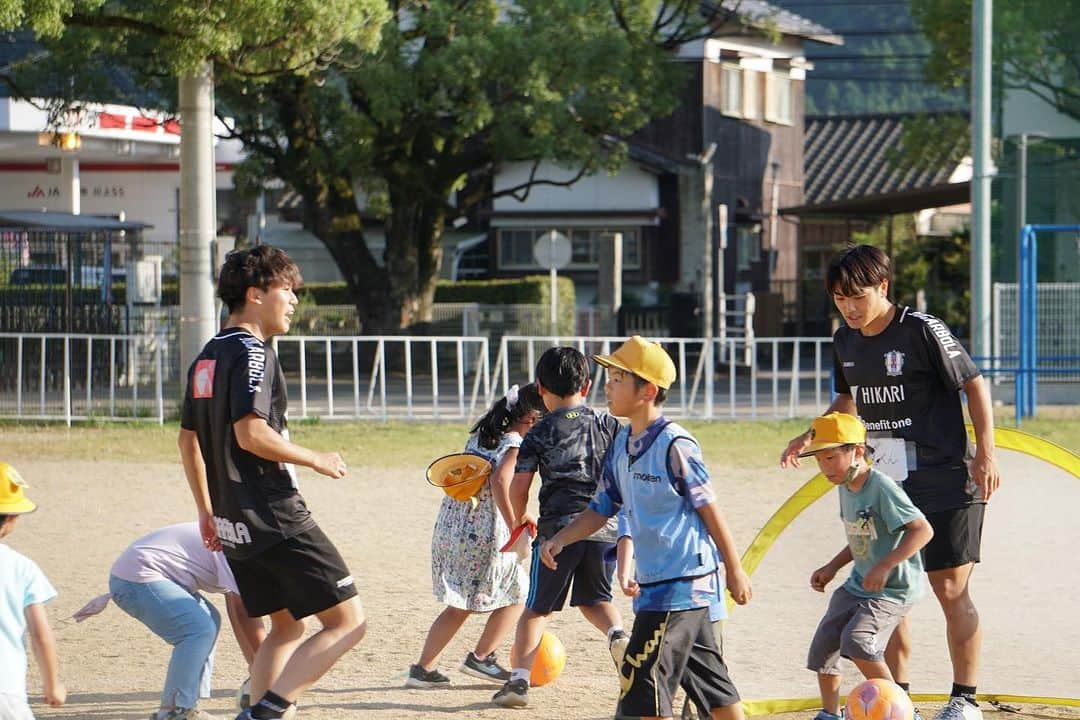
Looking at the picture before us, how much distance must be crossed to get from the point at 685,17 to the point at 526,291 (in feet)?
19.7

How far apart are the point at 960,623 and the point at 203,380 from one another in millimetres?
2668

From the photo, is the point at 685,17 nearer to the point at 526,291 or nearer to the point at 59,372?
the point at 526,291

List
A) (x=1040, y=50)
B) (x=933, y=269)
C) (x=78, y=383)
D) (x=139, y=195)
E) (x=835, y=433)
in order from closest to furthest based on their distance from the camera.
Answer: (x=835, y=433), (x=78, y=383), (x=1040, y=50), (x=139, y=195), (x=933, y=269)

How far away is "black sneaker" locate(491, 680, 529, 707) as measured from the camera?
222 inches

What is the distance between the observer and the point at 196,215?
16.1 metres

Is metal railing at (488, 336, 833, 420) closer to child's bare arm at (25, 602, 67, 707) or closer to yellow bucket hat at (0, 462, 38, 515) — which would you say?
yellow bucket hat at (0, 462, 38, 515)

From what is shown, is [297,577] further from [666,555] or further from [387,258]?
[387,258]

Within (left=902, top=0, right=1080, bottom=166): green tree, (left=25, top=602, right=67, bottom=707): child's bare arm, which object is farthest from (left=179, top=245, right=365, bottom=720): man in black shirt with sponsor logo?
(left=902, top=0, right=1080, bottom=166): green tree

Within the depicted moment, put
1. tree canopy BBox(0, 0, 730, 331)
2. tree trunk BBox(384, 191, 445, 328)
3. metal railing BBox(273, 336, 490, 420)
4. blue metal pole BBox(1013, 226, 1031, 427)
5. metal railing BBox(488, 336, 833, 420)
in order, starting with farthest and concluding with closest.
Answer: tree trunk BBox(384, 191, 445, 328) → tree canopy BBox(0, 0, 730, 331) → blue metal pole BBox(1013, 226, 1031, 427) → metal railing BBox(488, 336, 833, 420) → metal railing BBox(273, 336, 490, 420)

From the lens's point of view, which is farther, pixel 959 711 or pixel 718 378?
pixel 718 378

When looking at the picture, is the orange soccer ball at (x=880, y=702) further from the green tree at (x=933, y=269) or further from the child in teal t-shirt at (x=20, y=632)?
the green tree at (x=933, y=269)

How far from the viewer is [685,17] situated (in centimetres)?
A: 2473

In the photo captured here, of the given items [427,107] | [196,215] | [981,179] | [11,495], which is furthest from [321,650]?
[427,107]

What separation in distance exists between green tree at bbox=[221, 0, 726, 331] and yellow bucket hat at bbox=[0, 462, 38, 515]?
16616 mm
